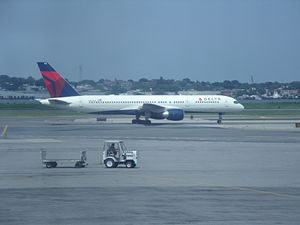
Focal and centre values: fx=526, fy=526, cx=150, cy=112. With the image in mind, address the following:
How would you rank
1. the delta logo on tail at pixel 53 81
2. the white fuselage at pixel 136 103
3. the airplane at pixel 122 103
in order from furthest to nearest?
1. the delta logo on tail at pixel 53 81
2. the white fuselage at pixel 136 103
3. the airplane at pixel 122 103

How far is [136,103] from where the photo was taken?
75438 millimetres

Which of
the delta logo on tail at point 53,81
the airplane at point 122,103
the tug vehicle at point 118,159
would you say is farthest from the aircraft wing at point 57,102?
the tug vehicle at point 118,159

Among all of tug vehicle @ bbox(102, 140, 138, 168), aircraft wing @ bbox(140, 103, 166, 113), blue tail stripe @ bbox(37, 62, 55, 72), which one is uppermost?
blue tail stripe @ bbox(37, 62, 55, 72)

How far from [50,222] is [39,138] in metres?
34.5

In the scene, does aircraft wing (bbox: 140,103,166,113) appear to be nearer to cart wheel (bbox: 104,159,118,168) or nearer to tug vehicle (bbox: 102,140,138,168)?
tug vehicle (bbox: 102,140,138,168)

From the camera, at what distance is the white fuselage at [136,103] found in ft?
244

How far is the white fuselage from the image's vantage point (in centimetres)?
7425

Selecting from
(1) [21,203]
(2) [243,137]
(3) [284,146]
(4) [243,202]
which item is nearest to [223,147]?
(3) [284,146]

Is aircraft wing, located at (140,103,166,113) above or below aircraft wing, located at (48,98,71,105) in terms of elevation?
below

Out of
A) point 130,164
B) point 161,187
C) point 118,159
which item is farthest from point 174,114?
point 161,187

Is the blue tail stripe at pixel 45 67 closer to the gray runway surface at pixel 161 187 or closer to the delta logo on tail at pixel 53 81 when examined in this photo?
the delta logo on tail at pixel 53 81

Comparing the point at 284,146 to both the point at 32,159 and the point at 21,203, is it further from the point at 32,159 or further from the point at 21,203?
the point at 21,203

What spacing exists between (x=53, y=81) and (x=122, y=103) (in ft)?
33.6

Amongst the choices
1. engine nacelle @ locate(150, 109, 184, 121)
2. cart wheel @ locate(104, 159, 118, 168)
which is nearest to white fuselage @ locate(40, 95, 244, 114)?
engine nacelle @ locate(150, 109, 184, 121)
